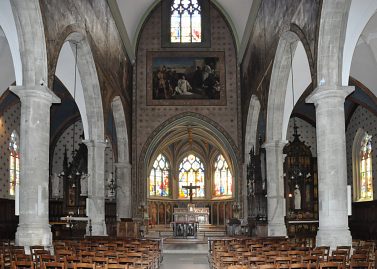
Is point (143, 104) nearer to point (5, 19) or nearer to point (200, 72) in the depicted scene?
point (200, 72)

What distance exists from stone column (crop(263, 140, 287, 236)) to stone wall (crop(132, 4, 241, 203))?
32.3 ft

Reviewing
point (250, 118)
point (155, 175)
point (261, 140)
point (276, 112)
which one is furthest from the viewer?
point (155, 175)

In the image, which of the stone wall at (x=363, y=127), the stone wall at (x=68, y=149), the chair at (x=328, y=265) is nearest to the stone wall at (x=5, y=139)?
the stone wall at (x=68, y=149)

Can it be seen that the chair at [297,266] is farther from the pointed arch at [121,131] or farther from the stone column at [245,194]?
the stone column at [245,194]

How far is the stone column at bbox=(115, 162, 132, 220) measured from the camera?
31750 millimetres

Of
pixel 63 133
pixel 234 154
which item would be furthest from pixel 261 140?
pixel 63 133

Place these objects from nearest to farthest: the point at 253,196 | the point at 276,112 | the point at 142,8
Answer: the point at 276,112 → the point at 253,196 → the point at 142,8

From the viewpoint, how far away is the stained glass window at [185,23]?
1375 inches

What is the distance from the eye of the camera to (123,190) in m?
32.0

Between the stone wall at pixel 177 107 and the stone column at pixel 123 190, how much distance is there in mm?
1237

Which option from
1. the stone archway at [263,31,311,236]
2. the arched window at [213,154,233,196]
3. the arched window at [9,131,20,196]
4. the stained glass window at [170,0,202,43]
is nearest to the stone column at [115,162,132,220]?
the arched window at [9,131,20,196]

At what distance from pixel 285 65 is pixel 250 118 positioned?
8930 millimetres

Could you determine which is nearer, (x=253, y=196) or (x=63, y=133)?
(x=253, y=196)

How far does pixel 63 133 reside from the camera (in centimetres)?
3562
